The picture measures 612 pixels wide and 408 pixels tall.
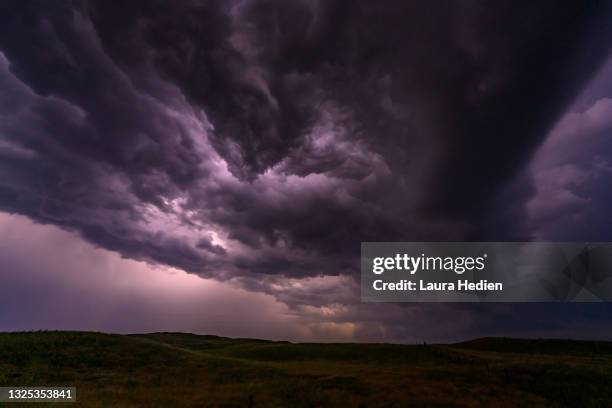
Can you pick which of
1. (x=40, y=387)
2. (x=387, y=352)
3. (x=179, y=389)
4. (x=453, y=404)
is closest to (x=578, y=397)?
(x=453, y=404)

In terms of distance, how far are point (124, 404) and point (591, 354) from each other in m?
77.2

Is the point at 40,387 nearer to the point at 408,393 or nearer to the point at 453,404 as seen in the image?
the point at 408,393

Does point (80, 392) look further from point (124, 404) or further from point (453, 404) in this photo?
point (453, 404)

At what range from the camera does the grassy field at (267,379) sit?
28.4m

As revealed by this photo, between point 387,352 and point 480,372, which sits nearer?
point 480,372

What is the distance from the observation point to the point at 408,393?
3006 cm

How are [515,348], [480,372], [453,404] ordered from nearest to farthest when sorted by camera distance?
[453,404]
[480,372]
[515,348]

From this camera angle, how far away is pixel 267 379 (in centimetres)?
3694

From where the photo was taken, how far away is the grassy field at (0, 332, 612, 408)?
28391 millimetres

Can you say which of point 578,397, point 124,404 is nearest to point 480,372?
point 578,397

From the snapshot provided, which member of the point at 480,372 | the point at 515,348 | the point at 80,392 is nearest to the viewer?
the point at 80,392

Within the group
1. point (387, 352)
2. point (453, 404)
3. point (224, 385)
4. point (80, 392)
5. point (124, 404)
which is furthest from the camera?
point (387, 352)

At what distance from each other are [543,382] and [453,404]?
1494 centimetres

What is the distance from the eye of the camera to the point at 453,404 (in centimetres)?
2775
